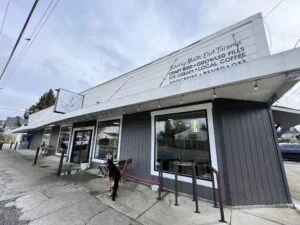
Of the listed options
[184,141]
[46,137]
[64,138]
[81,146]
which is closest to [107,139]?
[81,146]

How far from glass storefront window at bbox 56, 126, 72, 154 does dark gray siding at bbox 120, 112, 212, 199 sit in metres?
5.58

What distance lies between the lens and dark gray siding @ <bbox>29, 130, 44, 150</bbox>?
14.3 m

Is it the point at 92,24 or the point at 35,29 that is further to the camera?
the point at 92,24

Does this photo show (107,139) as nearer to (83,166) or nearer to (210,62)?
(83,166)

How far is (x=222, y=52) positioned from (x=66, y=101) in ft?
24.4

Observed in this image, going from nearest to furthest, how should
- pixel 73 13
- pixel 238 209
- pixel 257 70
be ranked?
pixel 257 70 < pixel 238 209 < pixel 73 13

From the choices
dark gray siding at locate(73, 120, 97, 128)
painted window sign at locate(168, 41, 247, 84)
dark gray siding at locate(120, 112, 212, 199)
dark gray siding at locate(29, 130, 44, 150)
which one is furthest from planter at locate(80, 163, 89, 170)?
dark gray siding at locate(29, 130, 44, 150)

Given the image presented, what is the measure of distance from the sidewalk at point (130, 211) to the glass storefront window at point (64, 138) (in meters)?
6.23

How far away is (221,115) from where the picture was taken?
341 cm

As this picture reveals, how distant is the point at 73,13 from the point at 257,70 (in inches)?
197

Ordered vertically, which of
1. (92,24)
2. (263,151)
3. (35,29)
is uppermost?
(92,24)

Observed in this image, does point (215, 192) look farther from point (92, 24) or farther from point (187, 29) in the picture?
point (92, 24)

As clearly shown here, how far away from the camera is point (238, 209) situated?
2871 mm

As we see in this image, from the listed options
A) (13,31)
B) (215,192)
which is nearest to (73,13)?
(13,31)
